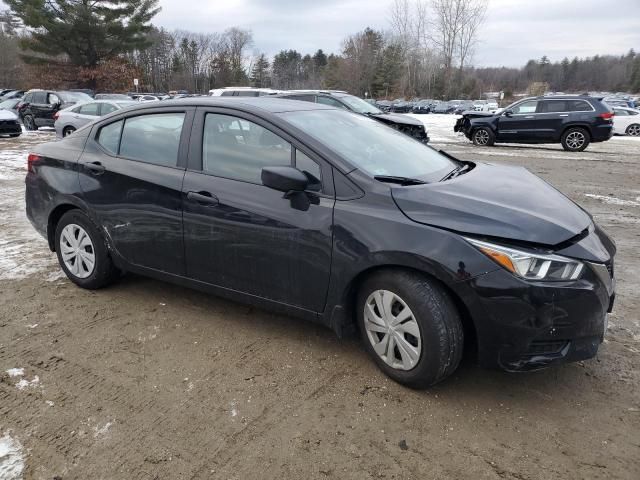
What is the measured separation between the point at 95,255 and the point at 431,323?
9.26 ft

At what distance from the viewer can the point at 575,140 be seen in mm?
15383

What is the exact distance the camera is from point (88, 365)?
10.5 feet

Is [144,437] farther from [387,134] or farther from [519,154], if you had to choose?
[519,154]

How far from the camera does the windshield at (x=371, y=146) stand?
323 centimetres

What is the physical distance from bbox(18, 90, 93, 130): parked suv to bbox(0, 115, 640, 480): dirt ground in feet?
59.3

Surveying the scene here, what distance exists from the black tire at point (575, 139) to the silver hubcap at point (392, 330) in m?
14.8

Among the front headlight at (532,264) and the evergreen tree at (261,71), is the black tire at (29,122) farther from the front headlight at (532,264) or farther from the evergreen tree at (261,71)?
the evergreen tree at (261,71)

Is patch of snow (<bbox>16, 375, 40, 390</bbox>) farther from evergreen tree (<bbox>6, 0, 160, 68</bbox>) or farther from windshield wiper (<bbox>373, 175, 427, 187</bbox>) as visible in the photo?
evergreen tree (<bbox>6, 0, 160, 68</bbox>)

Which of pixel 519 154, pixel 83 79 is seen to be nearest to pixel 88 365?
pixel 519 154

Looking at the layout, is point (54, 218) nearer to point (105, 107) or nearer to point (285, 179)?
point (285, 179)

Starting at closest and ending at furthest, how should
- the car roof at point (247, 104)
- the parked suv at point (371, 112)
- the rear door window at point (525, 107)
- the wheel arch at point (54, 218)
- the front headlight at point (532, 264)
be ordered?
the front headlight at point (532, 264) < the car roof at point (247, 104) < the wheel arch at point (54, 218) < the parked suv at point (371, 112) < the rear door window at point (525, 107)

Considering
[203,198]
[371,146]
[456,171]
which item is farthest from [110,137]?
[456,171]

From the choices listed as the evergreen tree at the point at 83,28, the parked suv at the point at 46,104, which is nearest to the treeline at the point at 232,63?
the evergreen tree at the point at 83,28

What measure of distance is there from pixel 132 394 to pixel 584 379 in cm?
263
